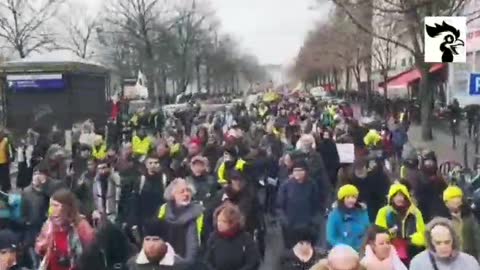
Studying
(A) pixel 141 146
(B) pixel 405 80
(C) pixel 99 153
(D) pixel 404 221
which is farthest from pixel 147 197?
(B) pixel 405 80

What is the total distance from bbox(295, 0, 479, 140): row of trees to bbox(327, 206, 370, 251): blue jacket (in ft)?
30.4

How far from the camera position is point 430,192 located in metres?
11.3

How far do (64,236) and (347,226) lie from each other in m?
2.58

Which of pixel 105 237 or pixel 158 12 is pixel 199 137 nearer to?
pixel 105 237

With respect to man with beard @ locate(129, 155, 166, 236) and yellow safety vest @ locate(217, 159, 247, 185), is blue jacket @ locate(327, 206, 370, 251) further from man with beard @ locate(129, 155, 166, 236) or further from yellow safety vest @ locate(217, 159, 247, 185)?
yellow safety vest @ locate(217, 159, 247, 185)

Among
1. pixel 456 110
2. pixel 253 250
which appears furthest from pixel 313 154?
pixel 456 110

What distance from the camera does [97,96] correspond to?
1235 inches

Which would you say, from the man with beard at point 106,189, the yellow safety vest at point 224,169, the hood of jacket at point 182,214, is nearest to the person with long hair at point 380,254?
the hood of jacket at point 182,214

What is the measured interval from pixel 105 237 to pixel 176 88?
78.5 m

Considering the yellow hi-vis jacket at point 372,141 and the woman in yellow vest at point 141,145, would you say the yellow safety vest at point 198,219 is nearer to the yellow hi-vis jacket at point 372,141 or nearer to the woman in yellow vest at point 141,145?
the woman in yellow vest at point 141,145

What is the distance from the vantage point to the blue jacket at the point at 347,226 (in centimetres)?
883

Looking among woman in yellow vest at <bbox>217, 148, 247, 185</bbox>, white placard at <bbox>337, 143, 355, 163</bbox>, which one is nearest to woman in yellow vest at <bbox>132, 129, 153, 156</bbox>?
woman in yellow vest at <bbox>217, 148, 247, 185</bbox>

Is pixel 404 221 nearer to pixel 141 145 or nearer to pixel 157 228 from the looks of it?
pixel 157 228

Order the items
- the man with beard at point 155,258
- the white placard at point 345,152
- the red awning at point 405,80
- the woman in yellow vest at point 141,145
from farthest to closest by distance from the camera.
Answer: the red awning at point 405,80 → the woman in yellow vest at point 141,145 → the white placard at point 345,152 → the man with beard at point 155,258
